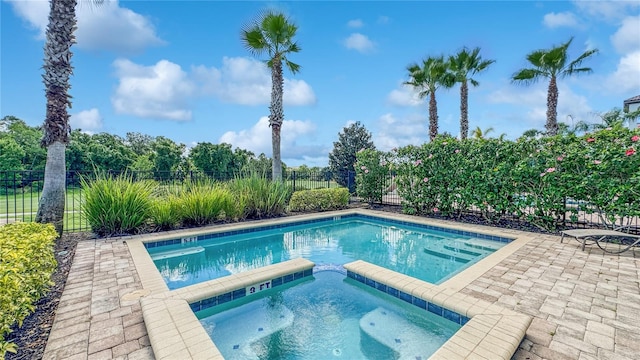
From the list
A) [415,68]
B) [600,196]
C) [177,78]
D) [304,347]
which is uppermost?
[415,68]

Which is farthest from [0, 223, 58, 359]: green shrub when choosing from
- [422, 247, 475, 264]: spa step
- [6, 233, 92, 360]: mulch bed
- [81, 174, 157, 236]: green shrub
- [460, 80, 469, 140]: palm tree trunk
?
[460, 80, 469, 140]: palm tree trunk

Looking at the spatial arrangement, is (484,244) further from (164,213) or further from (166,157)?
(166,157)

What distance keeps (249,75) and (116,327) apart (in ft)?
39.5

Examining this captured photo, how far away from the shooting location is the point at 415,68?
661 inches

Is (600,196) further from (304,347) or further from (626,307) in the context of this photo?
(304,347)

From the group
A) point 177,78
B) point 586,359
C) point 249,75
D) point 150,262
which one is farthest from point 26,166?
point 586,359

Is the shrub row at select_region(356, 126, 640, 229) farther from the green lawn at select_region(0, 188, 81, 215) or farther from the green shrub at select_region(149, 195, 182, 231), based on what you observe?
the green lawn at select_region(0, 188, 81, 215)

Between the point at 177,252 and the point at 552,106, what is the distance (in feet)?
61.1

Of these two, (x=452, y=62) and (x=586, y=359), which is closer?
(x=586, y=359)

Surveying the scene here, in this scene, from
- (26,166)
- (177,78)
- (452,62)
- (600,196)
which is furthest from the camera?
(26,166)

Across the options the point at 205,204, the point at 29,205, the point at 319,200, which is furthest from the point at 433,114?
the point at 29,205

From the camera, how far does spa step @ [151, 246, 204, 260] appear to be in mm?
6062

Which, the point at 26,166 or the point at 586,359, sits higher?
the point at 26,166

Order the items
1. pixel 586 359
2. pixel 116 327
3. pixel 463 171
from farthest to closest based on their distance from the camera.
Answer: pixel 463 171 → pixel 116 327 → pixel 586 359
